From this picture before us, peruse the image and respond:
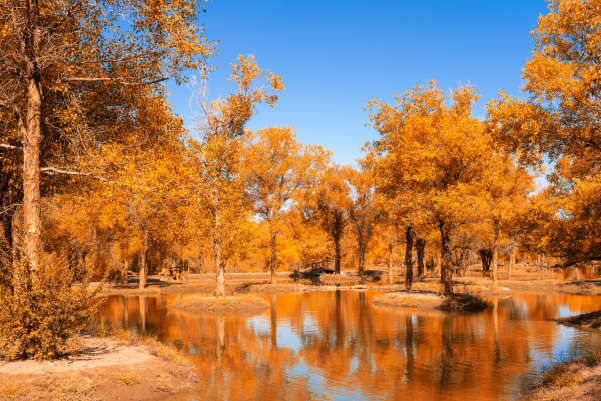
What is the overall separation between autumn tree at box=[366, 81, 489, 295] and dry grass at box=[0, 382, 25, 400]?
83.8 feet

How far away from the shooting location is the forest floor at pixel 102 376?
10.9m

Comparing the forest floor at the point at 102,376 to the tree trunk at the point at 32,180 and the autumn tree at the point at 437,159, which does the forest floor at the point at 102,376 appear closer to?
the tree trunk at the point at 32,180

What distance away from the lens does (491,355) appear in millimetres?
18156

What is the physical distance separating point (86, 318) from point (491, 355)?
14.6 meters

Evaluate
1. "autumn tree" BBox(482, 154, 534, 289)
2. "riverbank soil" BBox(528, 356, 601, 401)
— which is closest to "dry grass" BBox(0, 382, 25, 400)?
"riverbank soil" BBox(528, 356, 601, 401)

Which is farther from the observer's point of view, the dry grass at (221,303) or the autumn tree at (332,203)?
the autumn tree at (332,203)

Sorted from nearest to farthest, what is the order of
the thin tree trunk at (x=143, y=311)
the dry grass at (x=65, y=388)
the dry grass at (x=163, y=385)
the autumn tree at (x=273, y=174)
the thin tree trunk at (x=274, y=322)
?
the dry grass at (x=65, y=388), the dry grass at (x=163, y=385), the thin tree trunk at (x=274, y=322), the thin tree trunk at (x=143, y=311), the autumn tree at (x=273, y=174)

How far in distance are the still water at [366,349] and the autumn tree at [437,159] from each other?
270 inches

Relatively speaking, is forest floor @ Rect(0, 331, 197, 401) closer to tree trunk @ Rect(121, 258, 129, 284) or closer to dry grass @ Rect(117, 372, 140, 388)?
dry grass @ Rect(117, 372, 140, 388)

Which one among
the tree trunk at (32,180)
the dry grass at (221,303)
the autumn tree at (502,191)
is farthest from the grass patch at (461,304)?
the tree trunk at (32,180)

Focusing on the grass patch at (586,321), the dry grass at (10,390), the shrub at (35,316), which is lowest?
the grass patch at (586,321)

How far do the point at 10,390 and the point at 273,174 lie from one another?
136 feet

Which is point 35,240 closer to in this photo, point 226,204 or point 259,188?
point 226,204

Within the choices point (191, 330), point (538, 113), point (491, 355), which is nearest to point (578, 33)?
point (538, 113)
